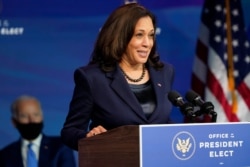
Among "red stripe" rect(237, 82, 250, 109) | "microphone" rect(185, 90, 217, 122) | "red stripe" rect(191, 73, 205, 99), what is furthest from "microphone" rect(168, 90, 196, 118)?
"red stripe" rect(237, 82, 250, 109)

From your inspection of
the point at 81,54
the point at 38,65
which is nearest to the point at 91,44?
the point at 81,54

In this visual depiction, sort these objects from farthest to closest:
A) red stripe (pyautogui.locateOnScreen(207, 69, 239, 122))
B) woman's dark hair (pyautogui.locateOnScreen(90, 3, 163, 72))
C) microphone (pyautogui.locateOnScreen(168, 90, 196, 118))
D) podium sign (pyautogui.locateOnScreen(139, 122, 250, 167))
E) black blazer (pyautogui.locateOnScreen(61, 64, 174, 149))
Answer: red stripe (pyautogui.locateOnScreen(207, 69, 239, 122)) < woman's dark hair (pyautogui.locateOnScreen(90, 3, 163, 72)) < black blazer (pyautogui.locateOnScreen(61, 64, 174, 149)) < microphone (pyautogui.locateOnScreen(168, 90, 196, 118)) < podium sign (pyautogui.locateOnScreen(139, 122, 250, 167))

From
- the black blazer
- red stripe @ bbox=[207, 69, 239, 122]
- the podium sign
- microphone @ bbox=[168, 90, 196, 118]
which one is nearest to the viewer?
the podium sign

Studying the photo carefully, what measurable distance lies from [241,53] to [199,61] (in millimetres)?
387

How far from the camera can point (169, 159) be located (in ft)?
8.04

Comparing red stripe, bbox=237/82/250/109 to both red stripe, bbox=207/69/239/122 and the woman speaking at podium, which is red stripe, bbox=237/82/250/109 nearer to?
red stripe, bbox=207/69/239/122

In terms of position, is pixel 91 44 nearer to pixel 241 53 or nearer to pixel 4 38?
pixel 4 38

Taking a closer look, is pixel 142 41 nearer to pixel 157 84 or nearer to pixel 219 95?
pixel 157 84

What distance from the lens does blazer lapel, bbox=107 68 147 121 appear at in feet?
9.73

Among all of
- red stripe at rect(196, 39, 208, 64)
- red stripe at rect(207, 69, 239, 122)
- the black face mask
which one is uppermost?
red stripe at rect(196, 39, 208, 64)

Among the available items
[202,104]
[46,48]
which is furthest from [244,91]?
[202,104]

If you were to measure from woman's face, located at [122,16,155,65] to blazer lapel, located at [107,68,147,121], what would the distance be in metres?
0.12

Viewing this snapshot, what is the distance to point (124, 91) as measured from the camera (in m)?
→ 3.01

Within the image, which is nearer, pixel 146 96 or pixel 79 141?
pixel 79 141
